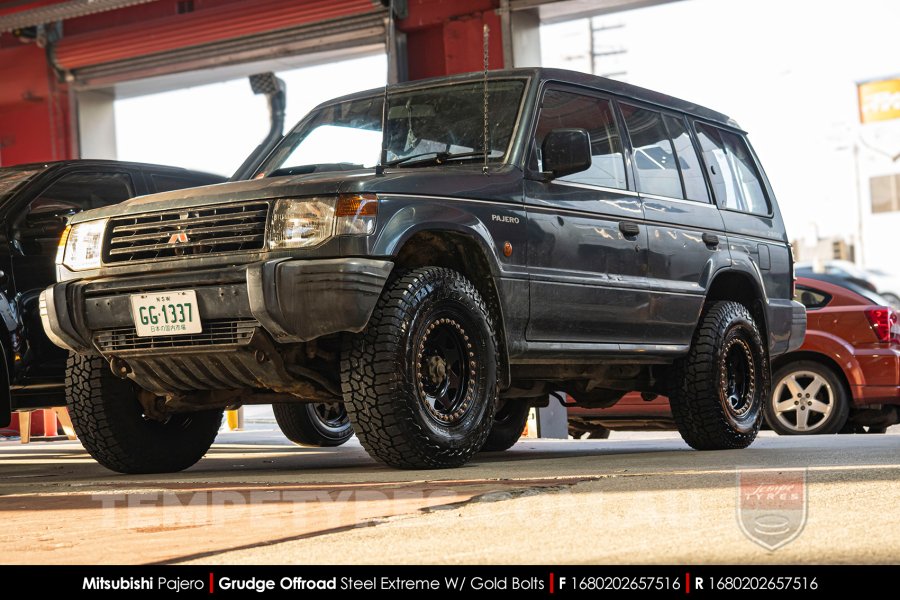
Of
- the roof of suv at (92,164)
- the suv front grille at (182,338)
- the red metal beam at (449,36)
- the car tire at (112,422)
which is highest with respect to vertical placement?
the red metal beam at (449,36)

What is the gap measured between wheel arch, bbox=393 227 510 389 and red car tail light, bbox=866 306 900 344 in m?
5.85

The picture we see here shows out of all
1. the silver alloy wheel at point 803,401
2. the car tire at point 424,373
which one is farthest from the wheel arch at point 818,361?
the car tire at point 424,373

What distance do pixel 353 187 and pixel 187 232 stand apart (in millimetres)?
820

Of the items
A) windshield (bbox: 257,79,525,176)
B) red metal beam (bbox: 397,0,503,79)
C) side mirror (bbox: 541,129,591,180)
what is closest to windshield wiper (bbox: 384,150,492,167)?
windshield (bbox: 257,79,525,176)

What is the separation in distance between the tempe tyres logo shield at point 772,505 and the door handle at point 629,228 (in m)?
1.86

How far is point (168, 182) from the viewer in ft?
27.0

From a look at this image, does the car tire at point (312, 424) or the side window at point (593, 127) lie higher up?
the side window at point (593, 127)

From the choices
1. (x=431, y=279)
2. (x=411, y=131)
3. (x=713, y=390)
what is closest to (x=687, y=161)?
(x=713, y=390)

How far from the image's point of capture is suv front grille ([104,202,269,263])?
5387mm

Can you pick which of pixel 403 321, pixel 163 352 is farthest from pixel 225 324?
pixel 403 321

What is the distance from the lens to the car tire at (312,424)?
27.6ft

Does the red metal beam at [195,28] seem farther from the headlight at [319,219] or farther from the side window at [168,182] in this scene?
the headlight at [319,219]
